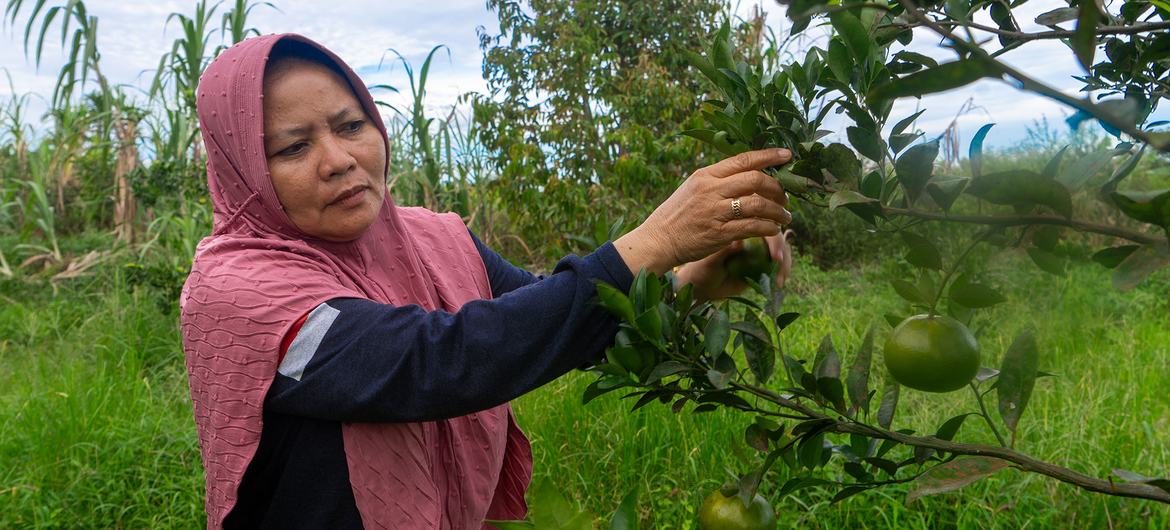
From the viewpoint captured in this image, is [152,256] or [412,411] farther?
[152,256]

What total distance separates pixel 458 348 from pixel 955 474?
679 millimetres

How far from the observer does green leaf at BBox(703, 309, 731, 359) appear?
0.94 m

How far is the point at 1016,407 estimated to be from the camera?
2.80 feet

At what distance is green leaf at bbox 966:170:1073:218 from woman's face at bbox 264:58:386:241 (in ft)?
3.57

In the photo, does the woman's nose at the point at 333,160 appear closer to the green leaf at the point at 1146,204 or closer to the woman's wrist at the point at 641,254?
the woman's wrist at the point at 641,254

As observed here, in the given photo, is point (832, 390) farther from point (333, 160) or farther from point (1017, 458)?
point (333, 160)

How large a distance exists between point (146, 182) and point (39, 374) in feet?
4.90

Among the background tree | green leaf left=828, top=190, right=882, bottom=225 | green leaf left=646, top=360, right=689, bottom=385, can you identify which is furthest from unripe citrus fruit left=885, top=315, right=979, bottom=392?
the background tree

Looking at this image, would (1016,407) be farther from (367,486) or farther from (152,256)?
(152,256)

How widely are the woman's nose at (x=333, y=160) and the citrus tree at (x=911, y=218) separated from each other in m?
0.61

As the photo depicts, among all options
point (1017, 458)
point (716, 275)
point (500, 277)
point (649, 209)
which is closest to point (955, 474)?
point (1017, 458)

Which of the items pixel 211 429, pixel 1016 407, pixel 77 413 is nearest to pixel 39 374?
pixel 77 413

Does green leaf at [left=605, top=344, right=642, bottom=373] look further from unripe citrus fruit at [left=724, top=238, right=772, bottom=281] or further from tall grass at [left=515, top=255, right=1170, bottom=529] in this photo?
tall grass at [left=515, top=255, right=1170, bottom=529]

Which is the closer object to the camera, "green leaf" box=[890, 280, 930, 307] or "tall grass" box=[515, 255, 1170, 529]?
"green leaf" box=[890, 280, 930, 307]
